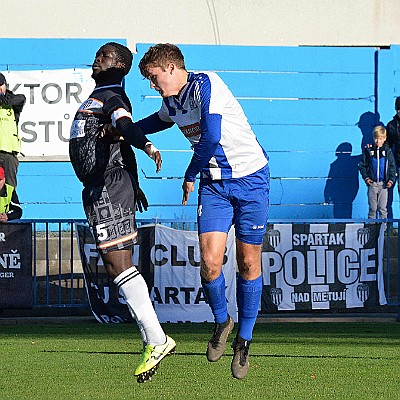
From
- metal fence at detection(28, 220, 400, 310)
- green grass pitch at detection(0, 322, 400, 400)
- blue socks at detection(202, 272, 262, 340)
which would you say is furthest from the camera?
metal fence at detection(28, 220, 400, 310)

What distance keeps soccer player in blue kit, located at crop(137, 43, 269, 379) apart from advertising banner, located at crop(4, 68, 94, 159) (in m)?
9.85

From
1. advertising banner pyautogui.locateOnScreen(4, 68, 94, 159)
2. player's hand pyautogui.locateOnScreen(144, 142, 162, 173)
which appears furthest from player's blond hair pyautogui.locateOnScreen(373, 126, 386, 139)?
player's hand pyautogui.locateOnScreen(144, 142, 162, 173)

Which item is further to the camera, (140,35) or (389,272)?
A: (140,35)

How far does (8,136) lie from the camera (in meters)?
15.1

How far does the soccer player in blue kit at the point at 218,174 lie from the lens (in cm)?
725

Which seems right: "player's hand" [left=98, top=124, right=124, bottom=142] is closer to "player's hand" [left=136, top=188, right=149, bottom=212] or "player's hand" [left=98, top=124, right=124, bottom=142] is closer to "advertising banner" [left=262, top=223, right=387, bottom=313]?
"player's hand" [left=136, top=188, right=149, bottom=212]

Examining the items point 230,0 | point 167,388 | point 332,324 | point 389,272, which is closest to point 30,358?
point 167,388

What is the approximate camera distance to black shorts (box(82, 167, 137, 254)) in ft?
24.2

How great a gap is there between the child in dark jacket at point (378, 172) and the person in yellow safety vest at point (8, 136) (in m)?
5.64

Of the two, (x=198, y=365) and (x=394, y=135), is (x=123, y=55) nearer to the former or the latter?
(x=198, y=365)

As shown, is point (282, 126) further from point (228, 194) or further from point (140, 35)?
point (228, 194)

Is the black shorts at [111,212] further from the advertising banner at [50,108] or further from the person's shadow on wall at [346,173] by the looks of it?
the person's shadow on wall at [346,173]

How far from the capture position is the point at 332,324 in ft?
41.3

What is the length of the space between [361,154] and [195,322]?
6.66 metres
